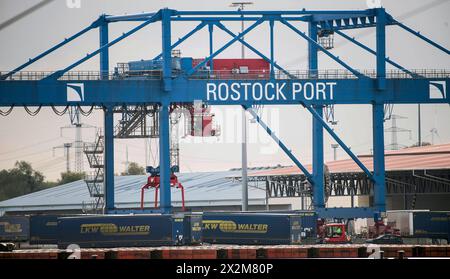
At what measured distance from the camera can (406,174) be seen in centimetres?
8450

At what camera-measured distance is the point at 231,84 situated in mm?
67375

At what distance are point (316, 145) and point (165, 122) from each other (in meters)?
13.6

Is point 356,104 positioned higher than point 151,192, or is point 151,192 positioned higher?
point 356,104

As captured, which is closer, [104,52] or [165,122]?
[165,122]

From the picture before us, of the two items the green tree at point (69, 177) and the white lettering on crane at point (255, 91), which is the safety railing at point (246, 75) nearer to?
the white lettering on crane at point (255, 91)

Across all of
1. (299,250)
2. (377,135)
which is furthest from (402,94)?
(299,250)

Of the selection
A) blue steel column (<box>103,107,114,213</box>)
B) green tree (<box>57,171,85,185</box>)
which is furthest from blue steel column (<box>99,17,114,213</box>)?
green tree (<box>57,171,85,185</box>)

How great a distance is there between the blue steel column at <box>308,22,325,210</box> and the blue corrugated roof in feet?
87.6

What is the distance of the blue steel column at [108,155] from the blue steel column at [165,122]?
410cm

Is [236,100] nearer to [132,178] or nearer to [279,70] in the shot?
[279,70]

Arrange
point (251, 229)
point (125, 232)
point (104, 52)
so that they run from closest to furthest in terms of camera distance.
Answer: point (125, 232) → point (251, 229) → point (104, 52)

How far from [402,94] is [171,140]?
16.8 metres

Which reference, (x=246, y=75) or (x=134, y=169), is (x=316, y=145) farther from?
(x=134, y=169)

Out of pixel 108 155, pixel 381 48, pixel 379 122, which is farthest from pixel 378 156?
pixel 108 155
